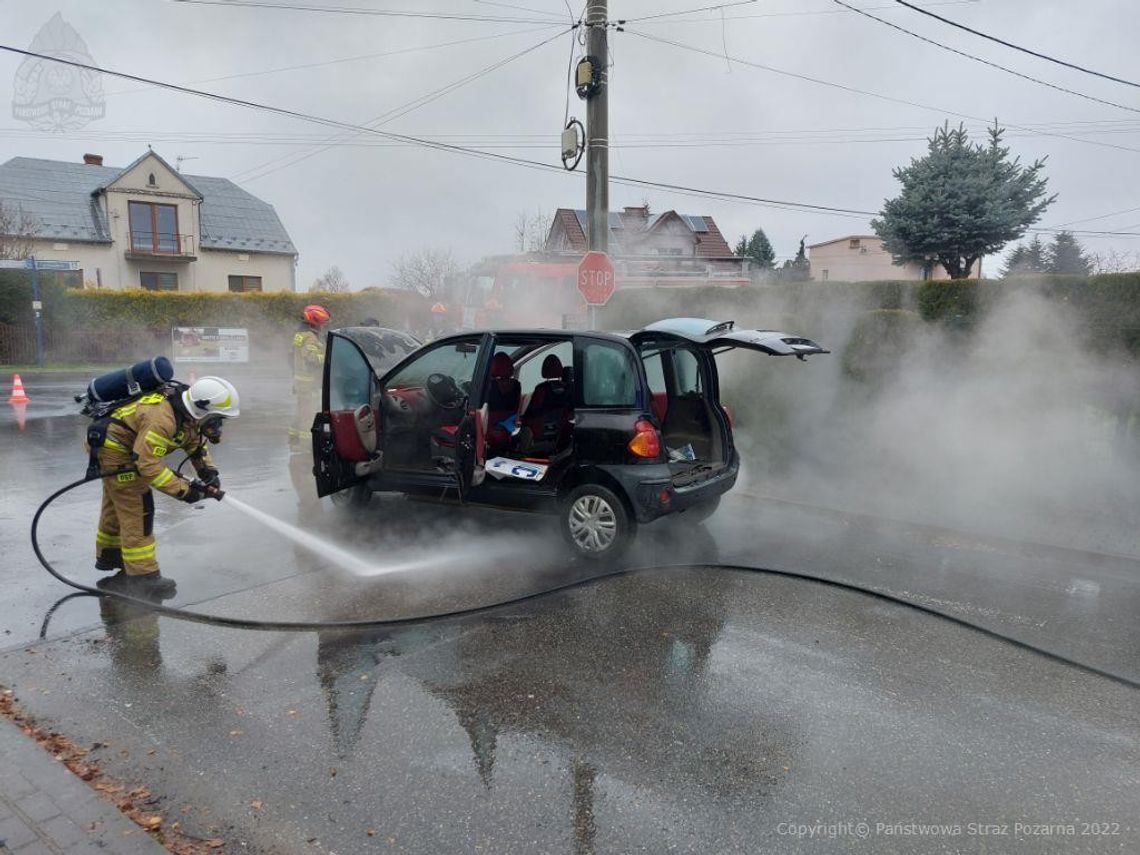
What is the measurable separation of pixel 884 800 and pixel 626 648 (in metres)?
1.62

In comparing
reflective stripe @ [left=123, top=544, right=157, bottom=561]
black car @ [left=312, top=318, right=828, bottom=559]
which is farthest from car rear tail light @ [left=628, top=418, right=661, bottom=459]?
reflective stripe @ [left=123, top=544, right=157, bottom=561]

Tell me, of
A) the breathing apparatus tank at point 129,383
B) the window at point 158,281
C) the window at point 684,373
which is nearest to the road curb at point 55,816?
the breathing apparatus tank at point 129,383

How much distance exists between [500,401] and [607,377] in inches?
45.1

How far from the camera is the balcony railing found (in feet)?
108

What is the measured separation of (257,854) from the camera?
2619 millimetres

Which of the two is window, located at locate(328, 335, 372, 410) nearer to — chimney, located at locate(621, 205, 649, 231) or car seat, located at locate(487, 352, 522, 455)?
car seat, located at locate(487, 352, 522, 455)

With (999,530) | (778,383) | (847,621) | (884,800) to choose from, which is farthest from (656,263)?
(884,800)

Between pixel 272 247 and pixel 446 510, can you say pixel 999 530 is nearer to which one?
pixel 446 510

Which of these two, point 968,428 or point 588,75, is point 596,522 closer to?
point 968,428

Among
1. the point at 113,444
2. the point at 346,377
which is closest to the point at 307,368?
the point at 346,377

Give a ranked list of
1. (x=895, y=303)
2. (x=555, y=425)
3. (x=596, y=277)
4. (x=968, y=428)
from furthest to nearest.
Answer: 1. (x=895, y=303)
2. (x=596, y=277)
3. (x=968, y=428)
4. (x=555, y=425)

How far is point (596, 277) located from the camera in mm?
9422

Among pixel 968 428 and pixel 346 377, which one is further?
pixel 968 428

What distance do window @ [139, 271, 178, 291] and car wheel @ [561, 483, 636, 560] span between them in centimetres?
3322
